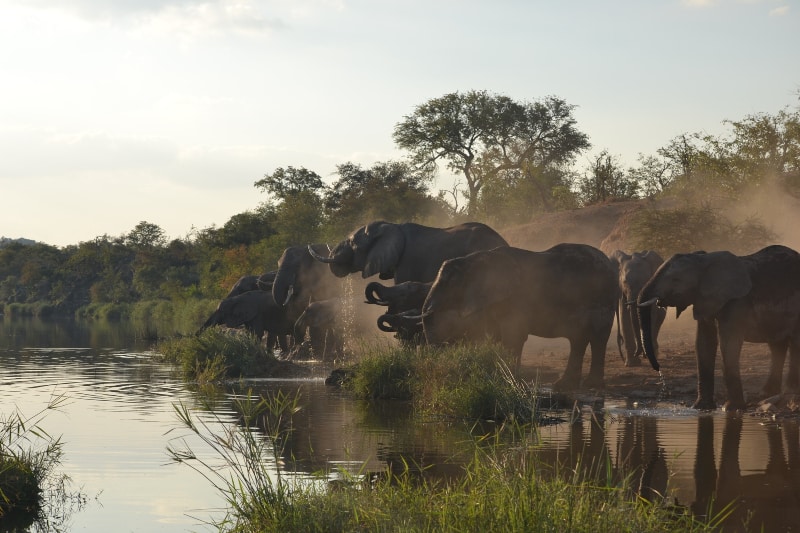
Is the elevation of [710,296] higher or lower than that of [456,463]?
higher

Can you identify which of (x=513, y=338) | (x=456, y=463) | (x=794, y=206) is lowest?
(x=456, y=463)

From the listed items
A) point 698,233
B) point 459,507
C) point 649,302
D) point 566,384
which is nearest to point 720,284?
point 649,302

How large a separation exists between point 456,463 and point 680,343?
46.7 feet

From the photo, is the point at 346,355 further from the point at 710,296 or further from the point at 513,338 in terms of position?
the point at 710,296

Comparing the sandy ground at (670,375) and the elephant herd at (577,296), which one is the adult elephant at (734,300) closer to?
the elephant herd at (577,296)

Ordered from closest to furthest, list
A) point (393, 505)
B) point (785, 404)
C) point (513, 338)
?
point (393, 505)
point (785, 404)
point (513, 338)

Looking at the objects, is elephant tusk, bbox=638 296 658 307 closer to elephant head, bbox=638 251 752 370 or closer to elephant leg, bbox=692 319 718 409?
elephant head, bbox=638 251 752 370

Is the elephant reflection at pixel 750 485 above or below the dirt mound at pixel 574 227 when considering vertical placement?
below

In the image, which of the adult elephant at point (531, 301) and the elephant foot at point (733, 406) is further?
the adult elephant at point (531, 301)

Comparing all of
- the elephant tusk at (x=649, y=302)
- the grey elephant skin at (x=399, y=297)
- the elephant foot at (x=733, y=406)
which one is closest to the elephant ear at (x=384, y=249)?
the grey elephant skin at (x=399, y=297)

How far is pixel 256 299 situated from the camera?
30.2m

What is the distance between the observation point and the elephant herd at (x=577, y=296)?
1577 centimetres

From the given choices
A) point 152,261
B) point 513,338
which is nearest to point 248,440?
point 513,338

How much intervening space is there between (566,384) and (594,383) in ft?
1.56
